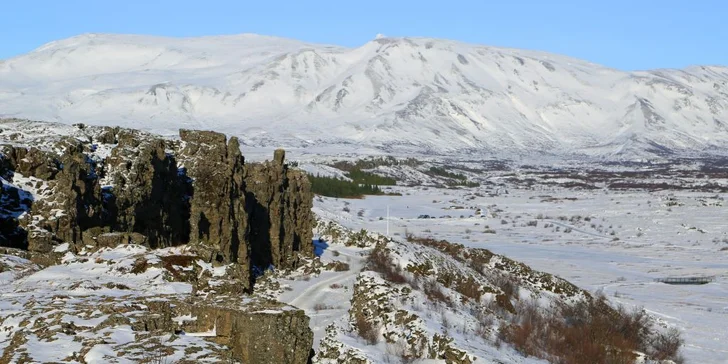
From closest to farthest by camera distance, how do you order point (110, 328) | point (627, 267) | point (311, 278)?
point (110, 328) → point (311, 278) → point (627, 267)

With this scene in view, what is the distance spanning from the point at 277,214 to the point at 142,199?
8.87 m

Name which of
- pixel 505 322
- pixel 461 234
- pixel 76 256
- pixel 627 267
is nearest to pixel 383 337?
pixel 505 322

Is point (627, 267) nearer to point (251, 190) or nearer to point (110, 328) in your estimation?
point (251, 190)

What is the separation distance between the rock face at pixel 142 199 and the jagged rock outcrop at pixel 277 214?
0.27 feet

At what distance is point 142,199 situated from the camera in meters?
30.5

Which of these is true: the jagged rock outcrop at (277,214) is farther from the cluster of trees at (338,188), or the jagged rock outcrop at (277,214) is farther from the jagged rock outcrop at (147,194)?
the cluster of trees at (338,188)

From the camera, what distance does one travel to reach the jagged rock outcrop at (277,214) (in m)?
36.1

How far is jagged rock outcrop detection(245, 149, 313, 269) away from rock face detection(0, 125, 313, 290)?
0.08 m

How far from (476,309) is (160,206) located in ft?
51.3

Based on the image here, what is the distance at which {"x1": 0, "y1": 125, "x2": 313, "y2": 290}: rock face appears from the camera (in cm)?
2730

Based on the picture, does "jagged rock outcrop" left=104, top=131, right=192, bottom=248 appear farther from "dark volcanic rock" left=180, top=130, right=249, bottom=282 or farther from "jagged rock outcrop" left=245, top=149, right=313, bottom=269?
"jagged rock outcrop" left=245, top=149, right=313, bottom=269

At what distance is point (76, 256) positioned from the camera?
24594 mm

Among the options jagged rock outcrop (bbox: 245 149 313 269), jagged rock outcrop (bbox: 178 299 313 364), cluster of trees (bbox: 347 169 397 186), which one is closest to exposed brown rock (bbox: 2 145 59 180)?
jagged rock outcrop (bbox: 245 149 313 269)

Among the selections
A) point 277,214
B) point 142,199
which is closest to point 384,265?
point 277,214
